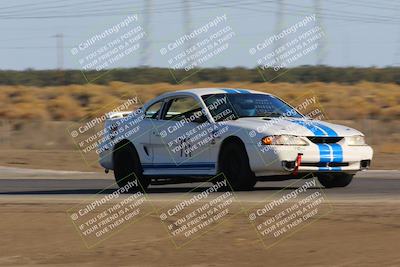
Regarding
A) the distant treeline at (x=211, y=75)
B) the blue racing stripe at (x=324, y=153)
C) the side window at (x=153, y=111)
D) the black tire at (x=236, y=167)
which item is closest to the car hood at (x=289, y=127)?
the blue racing stripe at (x=324, y=153)

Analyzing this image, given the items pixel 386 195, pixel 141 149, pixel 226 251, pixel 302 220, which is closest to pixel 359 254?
pixel 226 251

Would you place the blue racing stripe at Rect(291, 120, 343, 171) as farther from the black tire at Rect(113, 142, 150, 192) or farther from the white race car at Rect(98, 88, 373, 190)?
the black tire at Rect(113, 142, 150, 192)

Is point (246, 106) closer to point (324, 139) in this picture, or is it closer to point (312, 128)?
point (312, 128)

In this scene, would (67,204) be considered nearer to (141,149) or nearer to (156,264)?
(141,149)

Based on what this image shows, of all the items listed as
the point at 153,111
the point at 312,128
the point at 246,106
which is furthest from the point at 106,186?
the point at 312,128

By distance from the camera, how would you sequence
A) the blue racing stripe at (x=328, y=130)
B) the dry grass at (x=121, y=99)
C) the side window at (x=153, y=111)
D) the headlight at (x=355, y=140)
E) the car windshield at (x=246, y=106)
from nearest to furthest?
the blue racing stripe at (x=328, y=130), the headlight at (x=355, y=140), the car windshield at (x=246, y=106), the side window at (x=153, y=111), the dry grass at (x=121, y=99)

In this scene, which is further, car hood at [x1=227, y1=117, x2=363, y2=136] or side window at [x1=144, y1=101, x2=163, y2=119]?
side window at [x1=144, y1=101, x2=163, y2=119]

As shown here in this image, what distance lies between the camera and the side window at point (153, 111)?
16.2m

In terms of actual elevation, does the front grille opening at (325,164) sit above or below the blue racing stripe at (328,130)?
below

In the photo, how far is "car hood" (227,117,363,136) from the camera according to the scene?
14.5m

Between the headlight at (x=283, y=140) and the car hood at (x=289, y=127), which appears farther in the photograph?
the car hood at (x=289, y=127)

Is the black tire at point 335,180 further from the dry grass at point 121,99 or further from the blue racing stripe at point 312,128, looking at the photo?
the dry grass at point 121,99

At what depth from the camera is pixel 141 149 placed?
1616 centimetres

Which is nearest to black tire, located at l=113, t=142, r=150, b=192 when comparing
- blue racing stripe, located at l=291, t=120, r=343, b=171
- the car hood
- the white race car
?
the white race car
